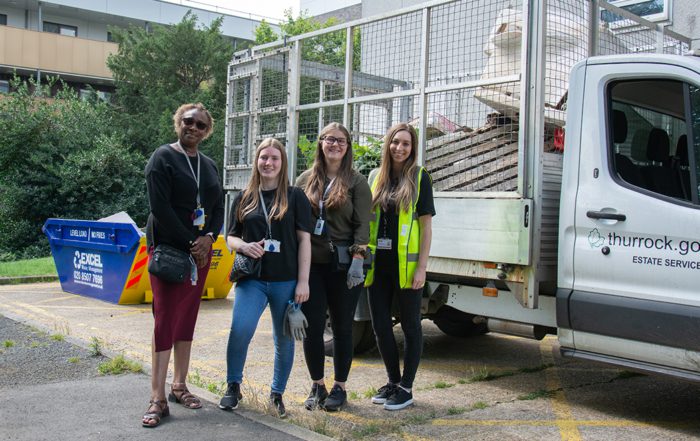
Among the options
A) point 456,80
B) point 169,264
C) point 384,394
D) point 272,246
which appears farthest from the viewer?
point 456,80

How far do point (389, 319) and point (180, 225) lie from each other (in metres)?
1.52

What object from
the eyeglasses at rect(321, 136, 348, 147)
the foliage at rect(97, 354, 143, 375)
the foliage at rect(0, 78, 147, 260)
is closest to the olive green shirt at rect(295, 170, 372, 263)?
the eyeglasses at rect(321, 136, 348, 147)

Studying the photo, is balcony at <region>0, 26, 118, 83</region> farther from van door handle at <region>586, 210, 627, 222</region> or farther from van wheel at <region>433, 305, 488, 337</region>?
van door handle at <region>586, 210, 627, 222</region>

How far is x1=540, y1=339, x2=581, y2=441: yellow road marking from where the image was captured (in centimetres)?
429

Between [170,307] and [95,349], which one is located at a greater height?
[170,307]

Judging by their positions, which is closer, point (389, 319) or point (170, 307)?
point (170, 307)

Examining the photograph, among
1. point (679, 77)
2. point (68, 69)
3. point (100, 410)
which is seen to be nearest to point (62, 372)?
point (100, 410)

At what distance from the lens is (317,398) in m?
4.53

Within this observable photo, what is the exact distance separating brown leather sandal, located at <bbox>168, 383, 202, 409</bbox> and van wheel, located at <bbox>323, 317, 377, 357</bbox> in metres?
1.64

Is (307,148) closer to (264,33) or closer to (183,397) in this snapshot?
(183,397)

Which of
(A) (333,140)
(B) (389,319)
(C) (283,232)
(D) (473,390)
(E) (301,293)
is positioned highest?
(A) (333,140)

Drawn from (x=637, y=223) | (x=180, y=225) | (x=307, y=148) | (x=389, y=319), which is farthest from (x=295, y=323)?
(x=307, y=148)

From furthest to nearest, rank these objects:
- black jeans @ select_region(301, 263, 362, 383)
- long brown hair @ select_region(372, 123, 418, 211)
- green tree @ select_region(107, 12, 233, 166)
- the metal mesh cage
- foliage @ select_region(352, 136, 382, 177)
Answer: green tree @ select_region(107, 12, 233, 166) → foliage @ select_region(352, 136, 382, 177) → the metal mesh cage → long brown hair @ select_region(372, 123, 418, 211) → black jeans @ select_region(301, 263, 362, 383)

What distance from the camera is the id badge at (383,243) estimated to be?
4559 millimetres
